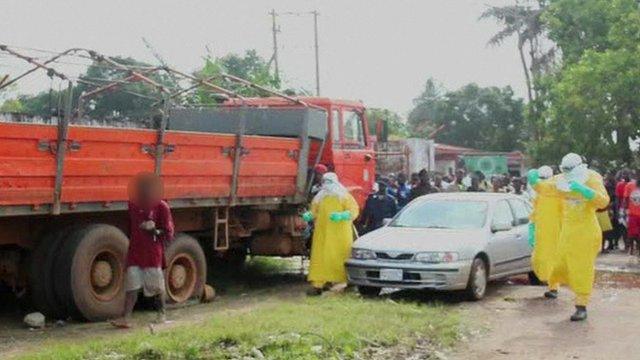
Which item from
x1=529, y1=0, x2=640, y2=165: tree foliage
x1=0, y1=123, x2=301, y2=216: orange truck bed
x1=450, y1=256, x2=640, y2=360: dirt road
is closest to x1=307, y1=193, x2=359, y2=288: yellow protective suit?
x1=0, y1=123, x2=301, y2=216: orange truck bed

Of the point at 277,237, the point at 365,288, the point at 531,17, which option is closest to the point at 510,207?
the point at 365,288

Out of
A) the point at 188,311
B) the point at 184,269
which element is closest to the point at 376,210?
the point at 184,269

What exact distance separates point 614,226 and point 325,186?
887 cm

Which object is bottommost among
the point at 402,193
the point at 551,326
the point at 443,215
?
the point at 551,326

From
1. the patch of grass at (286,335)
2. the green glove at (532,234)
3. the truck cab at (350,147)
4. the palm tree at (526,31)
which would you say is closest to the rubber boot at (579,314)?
the patch of grass at (286,335)

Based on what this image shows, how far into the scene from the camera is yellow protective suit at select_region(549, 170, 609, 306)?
30.8 feet

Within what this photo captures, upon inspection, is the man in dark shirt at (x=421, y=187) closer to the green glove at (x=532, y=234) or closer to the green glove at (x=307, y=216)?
the green glove at (x=307, y=216)

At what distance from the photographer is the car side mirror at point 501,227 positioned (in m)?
11.2

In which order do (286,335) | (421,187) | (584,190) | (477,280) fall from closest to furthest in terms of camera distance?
(286,335)
(584,190)
(477,280)
(421,187)

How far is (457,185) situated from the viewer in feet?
62.2

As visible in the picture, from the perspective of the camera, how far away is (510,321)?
31.1 ft

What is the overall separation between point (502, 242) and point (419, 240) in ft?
4.12

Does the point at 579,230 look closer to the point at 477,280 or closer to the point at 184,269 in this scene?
the point at 477,280

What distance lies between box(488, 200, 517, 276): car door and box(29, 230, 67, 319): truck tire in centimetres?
517
